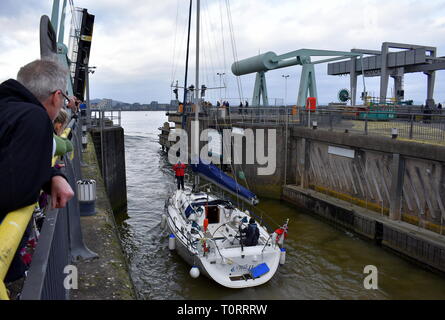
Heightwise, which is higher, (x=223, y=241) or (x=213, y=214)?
(x=213, y=214)

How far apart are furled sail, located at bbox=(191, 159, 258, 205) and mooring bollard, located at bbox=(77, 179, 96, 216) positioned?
6.22m

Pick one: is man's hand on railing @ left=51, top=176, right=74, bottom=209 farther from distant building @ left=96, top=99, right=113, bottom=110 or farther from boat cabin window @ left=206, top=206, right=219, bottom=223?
distant building @ left=96, top=99, right=113, bottom=110

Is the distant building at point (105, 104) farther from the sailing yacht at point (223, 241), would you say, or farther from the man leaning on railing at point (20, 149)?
the man leaning on railing at point (20, 149)

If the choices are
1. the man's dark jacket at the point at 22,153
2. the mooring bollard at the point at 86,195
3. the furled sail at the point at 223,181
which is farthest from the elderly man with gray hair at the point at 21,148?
the furled sail at the point at 223,181

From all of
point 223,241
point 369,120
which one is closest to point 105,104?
point 223,241

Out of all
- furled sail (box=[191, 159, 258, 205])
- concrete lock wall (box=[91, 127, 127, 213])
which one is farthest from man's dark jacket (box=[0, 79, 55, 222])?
Answer: concrete lock wall (box=[91, 127, 127, 213])

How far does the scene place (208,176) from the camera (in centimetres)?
1448

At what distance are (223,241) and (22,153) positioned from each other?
10306 millimetres

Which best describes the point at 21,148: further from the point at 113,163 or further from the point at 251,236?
the point at 113,163

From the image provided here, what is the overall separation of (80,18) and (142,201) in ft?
38.7

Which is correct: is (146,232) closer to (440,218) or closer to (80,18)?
(440,218)

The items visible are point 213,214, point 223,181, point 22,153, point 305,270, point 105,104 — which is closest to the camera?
point 22,153

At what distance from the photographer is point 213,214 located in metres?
13.4

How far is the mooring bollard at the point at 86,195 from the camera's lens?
743cm
